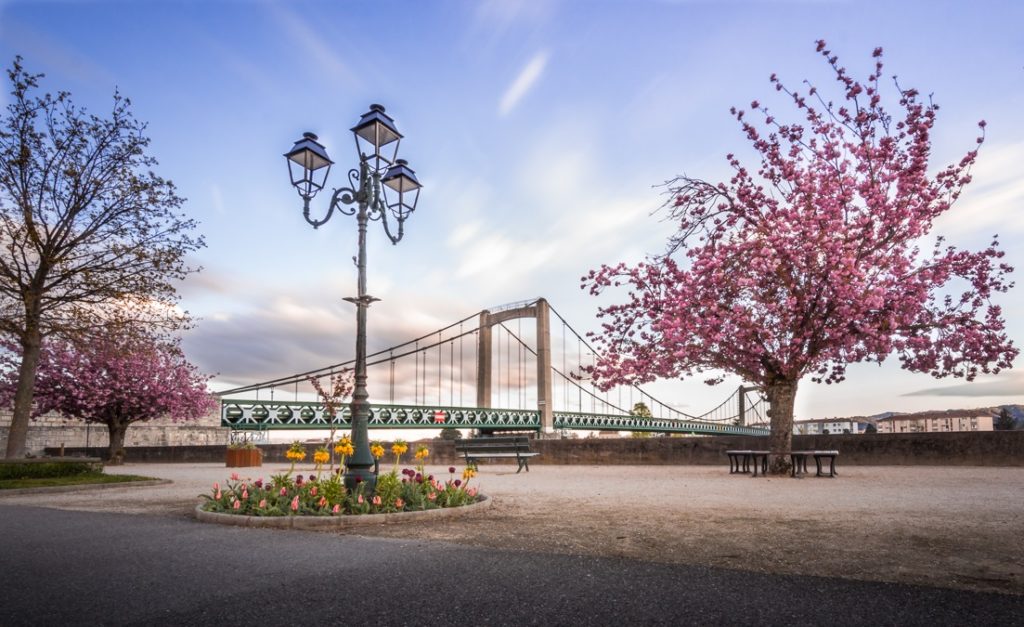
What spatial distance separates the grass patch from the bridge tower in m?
34.7

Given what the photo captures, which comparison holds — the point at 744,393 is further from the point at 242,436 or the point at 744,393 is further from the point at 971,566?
the point at 971,566

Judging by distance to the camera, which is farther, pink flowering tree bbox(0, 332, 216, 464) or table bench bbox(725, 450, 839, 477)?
pink flowering tree bbox(0, 332, 216, 464)

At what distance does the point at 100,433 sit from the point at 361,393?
117 feet

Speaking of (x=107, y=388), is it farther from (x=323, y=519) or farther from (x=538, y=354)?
(x=538, y=354)

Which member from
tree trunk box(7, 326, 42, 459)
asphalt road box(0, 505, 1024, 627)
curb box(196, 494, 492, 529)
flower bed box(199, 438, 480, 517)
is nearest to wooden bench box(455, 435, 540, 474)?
flower bed box(199, 438, 480, 517)

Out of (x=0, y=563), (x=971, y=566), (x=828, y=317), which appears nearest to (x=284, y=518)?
(x=0, y=563)

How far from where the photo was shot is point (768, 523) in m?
6.82

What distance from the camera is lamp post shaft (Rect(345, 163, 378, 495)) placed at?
8.32 meters

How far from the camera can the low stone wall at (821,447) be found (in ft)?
50.8

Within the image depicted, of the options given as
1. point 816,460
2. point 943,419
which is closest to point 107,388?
point 816,460

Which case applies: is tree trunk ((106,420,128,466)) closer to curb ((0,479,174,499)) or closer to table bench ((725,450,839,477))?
curb ((0,479,174,499))

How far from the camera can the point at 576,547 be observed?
563cm

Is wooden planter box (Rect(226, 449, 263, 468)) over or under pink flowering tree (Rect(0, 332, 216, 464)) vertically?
under

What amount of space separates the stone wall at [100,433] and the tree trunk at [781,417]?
30.6 meters
